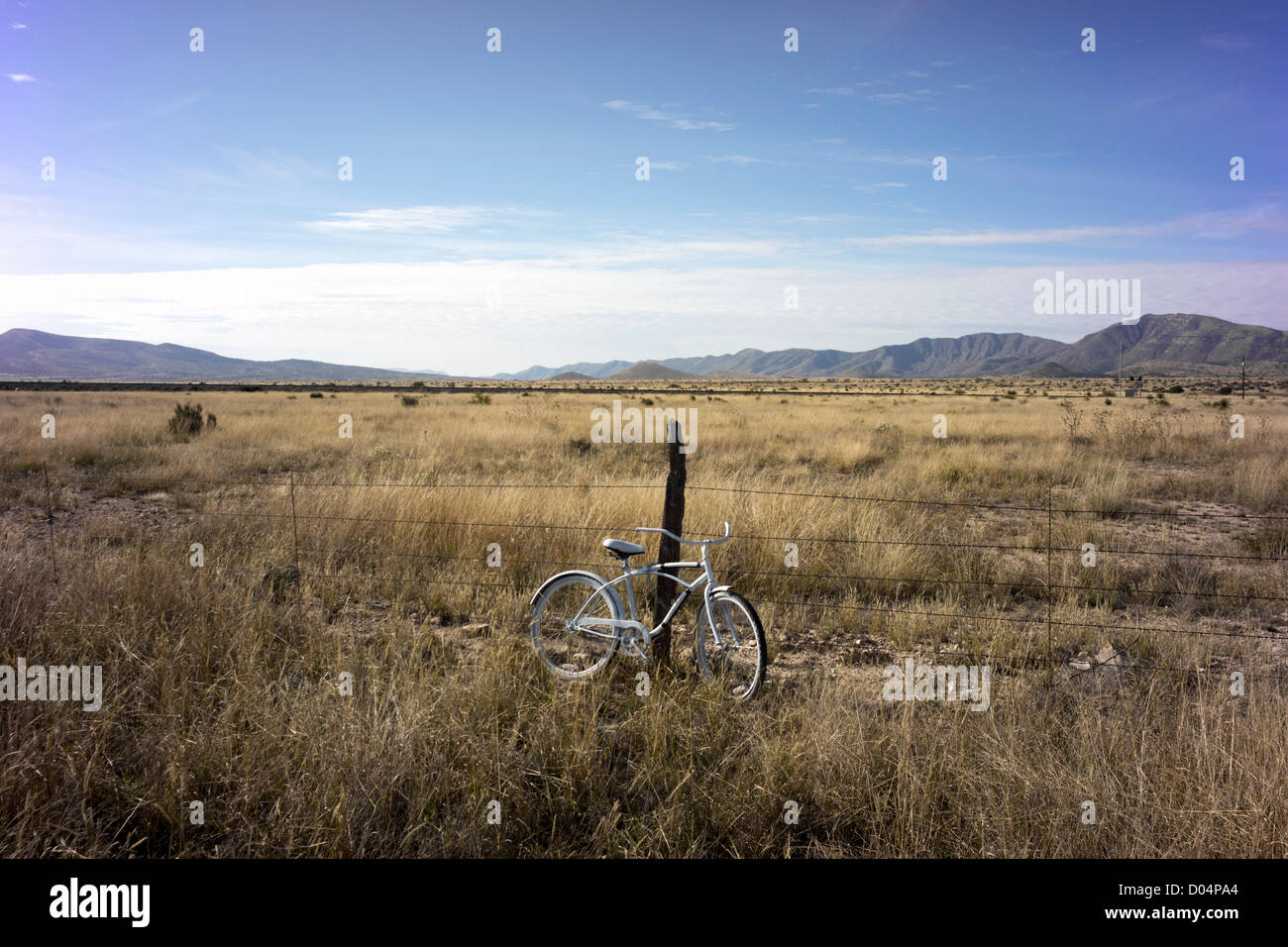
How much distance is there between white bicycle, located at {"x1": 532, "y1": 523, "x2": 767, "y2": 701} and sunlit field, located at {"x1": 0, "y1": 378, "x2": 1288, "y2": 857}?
0.19 m

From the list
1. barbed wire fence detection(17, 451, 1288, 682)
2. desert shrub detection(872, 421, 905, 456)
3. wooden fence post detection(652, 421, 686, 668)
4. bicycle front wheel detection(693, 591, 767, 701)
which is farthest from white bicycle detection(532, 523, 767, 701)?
desert shrub detection(872, 421, 905, 456)

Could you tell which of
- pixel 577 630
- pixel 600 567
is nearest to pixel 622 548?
pixel 577 630

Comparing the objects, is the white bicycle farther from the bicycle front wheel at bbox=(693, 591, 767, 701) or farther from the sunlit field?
the sunlit field

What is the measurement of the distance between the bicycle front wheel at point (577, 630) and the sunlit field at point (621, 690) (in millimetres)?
204

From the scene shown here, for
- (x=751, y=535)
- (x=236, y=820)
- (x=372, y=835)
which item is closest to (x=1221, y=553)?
(x=751, y=535)

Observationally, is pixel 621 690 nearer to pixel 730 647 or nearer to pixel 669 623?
pixel 669 623

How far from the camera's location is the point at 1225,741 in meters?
3.85

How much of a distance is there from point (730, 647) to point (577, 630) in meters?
1.12

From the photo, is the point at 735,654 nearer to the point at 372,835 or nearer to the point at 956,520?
the point at 372,835

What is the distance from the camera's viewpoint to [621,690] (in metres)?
4.64

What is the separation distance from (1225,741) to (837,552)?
3989 mm

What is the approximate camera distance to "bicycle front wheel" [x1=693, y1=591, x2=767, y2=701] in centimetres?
453

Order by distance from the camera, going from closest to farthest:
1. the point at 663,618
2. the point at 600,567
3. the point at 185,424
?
the point at 663,618, the point at 600,567, the point at 185,424
